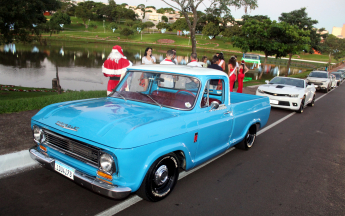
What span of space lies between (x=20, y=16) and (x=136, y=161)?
11.0 meters

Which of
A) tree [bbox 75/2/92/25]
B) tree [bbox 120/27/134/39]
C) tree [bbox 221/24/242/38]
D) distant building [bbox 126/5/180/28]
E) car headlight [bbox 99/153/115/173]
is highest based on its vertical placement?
distant building [bbox 126/5/180/28]

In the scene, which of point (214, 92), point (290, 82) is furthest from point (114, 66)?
point (290, 82)

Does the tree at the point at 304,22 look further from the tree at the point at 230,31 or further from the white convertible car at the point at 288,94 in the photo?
the tree at the point at 230,31

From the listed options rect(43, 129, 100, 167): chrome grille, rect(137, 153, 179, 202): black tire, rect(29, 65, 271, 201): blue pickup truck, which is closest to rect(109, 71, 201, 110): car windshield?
rect(29, 65, 271, 201): blue pickup truck

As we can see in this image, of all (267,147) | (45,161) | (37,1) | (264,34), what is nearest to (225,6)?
(37,1)

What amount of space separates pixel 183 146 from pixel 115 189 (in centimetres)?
112

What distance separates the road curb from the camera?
13.7ft

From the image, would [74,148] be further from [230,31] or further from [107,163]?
[230,31]

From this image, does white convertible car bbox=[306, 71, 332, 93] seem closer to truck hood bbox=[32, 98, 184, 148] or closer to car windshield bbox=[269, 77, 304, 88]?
car windshield bbox=[269, 77, 304, 88]

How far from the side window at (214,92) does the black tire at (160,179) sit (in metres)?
1.10

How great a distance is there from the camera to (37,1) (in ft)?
35.7

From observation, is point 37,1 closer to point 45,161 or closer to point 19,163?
point 19,163

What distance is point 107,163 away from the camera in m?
2.98

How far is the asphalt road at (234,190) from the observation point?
336 cm
